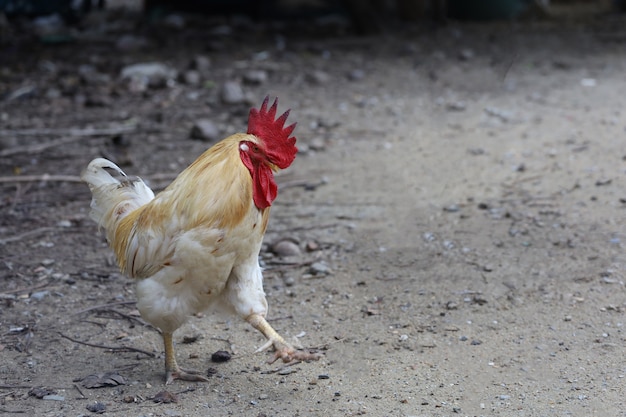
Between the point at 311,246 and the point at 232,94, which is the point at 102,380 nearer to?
the point at 311,246

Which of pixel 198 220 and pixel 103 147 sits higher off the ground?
pixel 198 220

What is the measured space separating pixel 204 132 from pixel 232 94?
1.11 m

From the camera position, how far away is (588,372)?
3.58 metres

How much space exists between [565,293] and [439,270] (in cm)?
76

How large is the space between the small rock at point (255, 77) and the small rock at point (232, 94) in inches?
16.0

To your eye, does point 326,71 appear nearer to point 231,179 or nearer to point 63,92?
point 63,92

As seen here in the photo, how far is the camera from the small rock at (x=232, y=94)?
7.95 m

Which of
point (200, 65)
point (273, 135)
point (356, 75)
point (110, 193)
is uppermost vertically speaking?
point (273, 135)

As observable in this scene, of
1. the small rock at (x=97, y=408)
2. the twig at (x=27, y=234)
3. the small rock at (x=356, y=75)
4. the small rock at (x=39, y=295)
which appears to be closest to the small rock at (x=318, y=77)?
the small rock at (x=356, y=75)

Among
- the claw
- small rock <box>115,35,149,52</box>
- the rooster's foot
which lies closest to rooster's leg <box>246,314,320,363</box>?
the claw

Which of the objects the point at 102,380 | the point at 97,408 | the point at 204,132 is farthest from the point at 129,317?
the point at 204,132

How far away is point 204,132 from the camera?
7.01 metres

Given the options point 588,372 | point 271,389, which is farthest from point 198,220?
point 588,372

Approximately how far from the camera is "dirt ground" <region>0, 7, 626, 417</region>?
3602 mm
